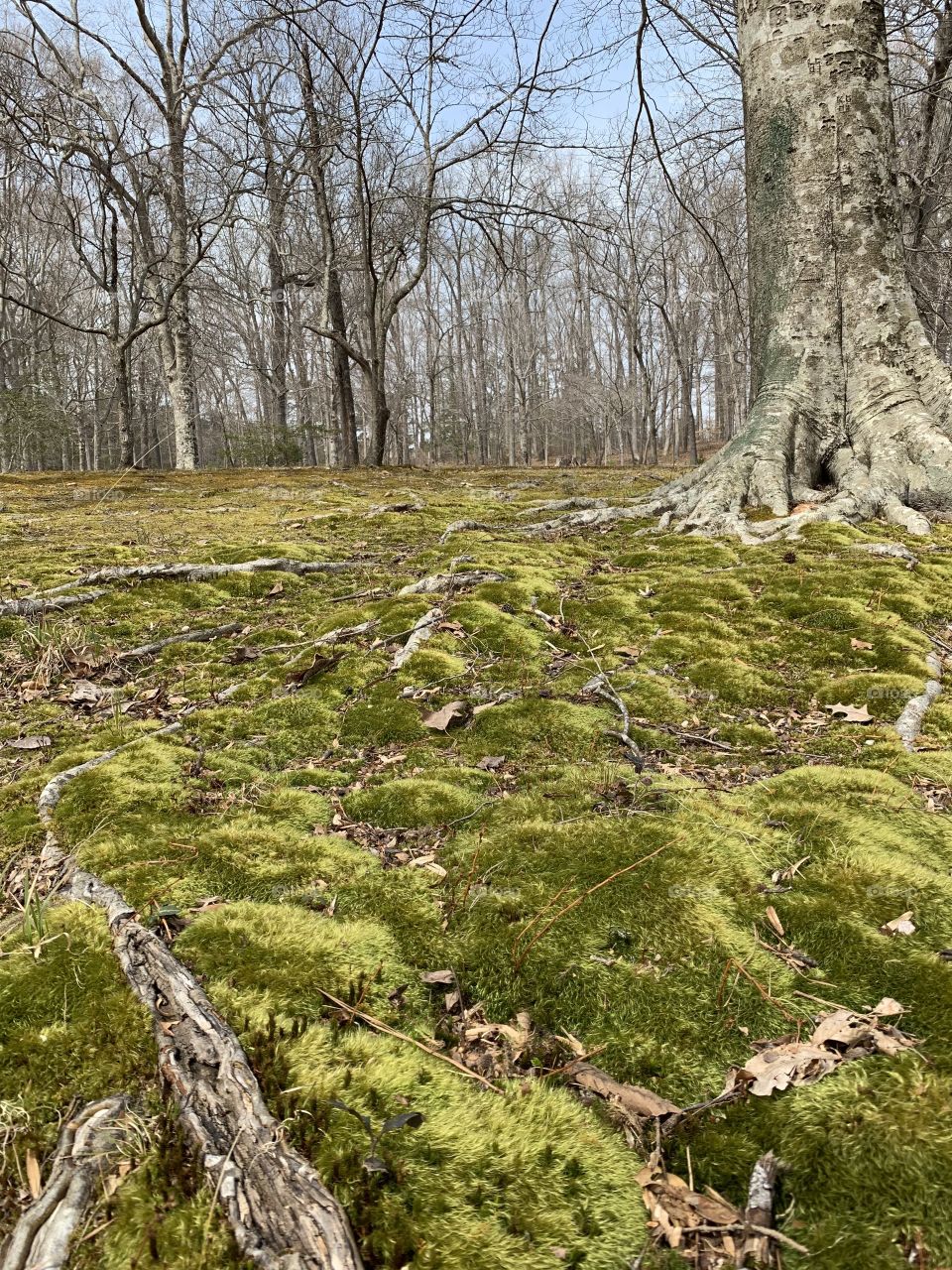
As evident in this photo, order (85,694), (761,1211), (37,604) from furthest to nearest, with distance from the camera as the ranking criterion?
(37,604) → (85,694) → (761,1211)

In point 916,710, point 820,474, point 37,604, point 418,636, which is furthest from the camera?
point 820,474

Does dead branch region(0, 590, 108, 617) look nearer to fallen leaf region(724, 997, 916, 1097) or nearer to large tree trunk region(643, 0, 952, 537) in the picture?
fallen leaf region(724, 997, 916, 1097)

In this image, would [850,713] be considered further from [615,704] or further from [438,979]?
[438,979]

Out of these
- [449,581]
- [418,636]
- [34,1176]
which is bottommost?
[34,1176]

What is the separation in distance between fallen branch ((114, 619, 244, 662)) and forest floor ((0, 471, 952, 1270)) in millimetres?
87

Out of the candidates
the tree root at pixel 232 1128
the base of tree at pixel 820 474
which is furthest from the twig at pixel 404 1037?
the base of tree at pixel 820 474

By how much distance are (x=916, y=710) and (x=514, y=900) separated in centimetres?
248

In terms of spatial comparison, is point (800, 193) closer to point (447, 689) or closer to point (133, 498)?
point (447, 689)

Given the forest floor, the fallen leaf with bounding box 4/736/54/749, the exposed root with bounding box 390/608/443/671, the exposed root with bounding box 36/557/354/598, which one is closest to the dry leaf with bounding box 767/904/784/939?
the forest floor

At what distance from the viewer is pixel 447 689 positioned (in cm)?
390

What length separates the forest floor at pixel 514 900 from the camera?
1.35m

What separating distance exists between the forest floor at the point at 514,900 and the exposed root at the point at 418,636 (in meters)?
0.09

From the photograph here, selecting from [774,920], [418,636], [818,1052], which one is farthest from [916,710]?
[418,636]

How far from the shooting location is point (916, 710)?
342cm
